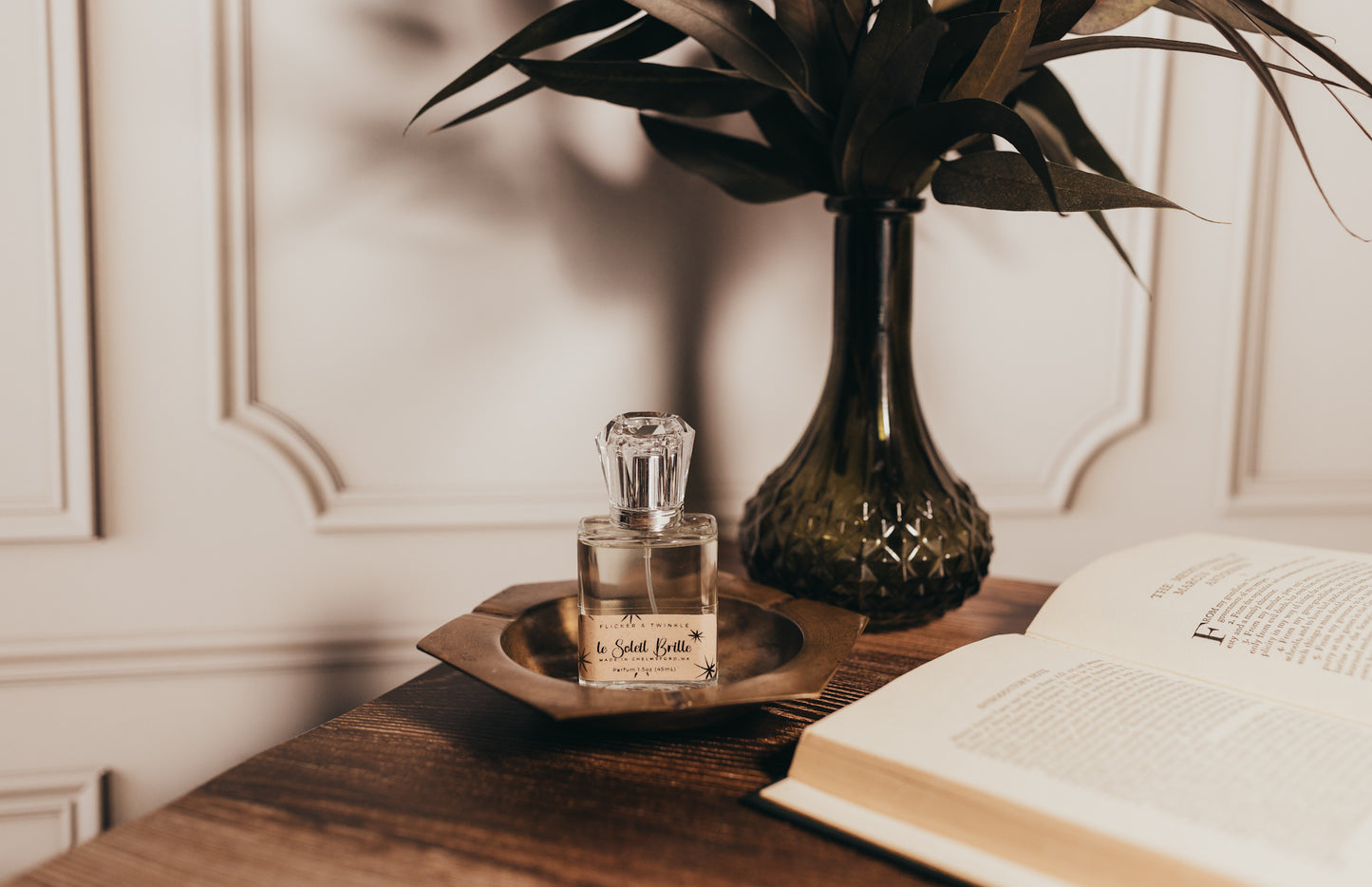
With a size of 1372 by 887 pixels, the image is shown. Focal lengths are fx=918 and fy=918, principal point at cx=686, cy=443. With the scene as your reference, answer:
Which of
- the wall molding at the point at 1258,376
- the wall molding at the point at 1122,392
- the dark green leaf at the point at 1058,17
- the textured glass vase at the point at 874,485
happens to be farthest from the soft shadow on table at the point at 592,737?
the wall molding at the point at 1258,376

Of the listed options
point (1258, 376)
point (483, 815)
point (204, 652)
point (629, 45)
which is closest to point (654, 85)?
point (629, 45)

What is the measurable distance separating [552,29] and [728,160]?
0.16 m

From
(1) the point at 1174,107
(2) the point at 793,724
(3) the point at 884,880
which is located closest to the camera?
(3) the point at 884,880

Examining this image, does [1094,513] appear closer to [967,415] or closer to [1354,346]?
[967,415]

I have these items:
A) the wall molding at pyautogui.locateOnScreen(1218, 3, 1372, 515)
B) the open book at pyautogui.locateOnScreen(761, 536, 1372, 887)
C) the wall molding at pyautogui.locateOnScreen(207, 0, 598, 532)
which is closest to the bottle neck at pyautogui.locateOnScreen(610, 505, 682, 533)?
the open book at pyautogui.locateOnScreen(761, 536, 1372, 887)

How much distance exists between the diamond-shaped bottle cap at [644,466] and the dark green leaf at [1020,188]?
0.65 feet

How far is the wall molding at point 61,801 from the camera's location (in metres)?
0.71

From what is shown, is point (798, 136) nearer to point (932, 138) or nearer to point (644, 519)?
point (932, 138)

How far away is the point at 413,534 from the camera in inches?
29.5

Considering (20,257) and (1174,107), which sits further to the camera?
(1174,107)

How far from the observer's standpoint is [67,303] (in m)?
0.66

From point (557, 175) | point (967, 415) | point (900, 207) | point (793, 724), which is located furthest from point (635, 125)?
point (793, 724)

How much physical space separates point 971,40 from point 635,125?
338mm

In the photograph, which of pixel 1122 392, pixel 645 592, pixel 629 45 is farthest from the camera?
pixel 1122 392
